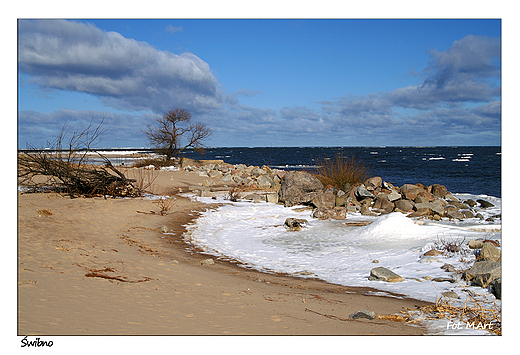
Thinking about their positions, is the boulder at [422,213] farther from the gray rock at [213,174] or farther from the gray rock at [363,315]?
→ the gray rock at [213,174]

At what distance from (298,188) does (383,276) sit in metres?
8.32

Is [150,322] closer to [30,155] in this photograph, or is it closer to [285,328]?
[285,328]

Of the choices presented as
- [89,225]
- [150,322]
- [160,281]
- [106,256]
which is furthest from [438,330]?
[89,225]

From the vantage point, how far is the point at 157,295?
4324 mm

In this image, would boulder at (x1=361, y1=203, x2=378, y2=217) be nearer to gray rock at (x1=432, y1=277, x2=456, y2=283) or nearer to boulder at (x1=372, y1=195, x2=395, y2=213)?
boulder at (x1=372, y1=195, x2=395, y2=213)

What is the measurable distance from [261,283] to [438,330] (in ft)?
8.79

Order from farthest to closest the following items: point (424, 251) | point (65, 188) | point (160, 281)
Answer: point (65, 188) → point (424, 251) → point (160, 281)

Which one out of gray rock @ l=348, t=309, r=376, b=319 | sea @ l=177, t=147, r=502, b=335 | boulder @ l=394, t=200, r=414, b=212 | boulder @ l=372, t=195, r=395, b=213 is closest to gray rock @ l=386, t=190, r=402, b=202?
boulder @ l=372, t=195, r=395, b=213

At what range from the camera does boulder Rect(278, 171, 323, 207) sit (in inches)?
526

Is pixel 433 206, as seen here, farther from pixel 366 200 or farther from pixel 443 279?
pixel 443 279

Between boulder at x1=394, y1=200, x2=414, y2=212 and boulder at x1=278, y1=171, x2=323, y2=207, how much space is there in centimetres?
309

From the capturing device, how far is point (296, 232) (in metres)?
9.52

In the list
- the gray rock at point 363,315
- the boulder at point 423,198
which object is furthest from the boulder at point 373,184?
the gray rock at point 363,315

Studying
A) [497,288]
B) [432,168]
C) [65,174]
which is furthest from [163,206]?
[432,168]
